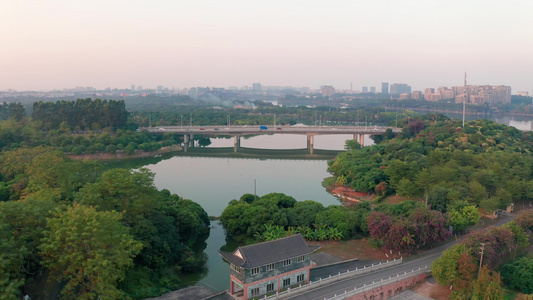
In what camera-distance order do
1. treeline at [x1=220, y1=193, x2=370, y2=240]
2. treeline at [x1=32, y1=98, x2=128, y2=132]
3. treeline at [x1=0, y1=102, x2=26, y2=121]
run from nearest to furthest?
1. treeline at [x1=220, y1=193, x2=370, y2=240]
2. treeline at [x1=32, y1=98, x2=128, y2=132]
3. treeline at [x1=0, y1=102, x2=26, y2=121]

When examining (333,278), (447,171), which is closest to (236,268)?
(333,278)

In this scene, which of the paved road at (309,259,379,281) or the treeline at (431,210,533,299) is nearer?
the treeline at (431,210,533,299)

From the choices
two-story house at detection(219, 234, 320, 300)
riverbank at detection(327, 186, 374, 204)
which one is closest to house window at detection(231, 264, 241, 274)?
two-story house at detection(219, 234, 320, 300)

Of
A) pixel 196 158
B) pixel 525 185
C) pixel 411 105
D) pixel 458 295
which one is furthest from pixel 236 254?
pixel 411 105

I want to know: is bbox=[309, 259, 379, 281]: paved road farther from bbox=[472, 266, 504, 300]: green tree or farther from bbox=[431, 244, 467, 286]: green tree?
bbox=[472, 266, 504, 300]: green tree

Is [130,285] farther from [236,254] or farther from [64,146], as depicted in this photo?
[64,146]

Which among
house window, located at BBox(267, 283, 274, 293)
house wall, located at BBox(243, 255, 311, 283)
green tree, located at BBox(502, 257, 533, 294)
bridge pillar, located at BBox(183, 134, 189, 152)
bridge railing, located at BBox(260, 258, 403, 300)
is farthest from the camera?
bridge pillar, located at BBox(183, 134, 189, 152)

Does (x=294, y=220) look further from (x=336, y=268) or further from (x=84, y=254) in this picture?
(x=84, y=254)
